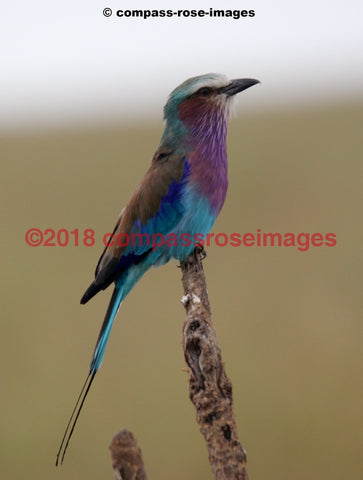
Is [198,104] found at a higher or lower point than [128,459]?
higher

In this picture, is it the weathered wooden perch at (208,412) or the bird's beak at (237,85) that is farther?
the bird's beak at (237,85)

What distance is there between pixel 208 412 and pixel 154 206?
115 centimetres

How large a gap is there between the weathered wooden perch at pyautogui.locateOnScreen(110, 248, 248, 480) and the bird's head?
1.03 meters

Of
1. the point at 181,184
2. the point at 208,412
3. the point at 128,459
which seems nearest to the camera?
the point at 128,459

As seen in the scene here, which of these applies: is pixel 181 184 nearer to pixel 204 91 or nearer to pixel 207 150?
pixel 207 150

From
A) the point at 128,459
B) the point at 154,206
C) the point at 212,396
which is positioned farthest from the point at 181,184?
the point at 128,459

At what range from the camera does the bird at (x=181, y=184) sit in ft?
9.71

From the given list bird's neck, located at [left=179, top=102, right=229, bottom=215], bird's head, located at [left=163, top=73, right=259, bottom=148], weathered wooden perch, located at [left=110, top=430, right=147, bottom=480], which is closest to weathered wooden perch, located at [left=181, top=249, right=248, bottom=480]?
weathered wooden perch, located at [left=110, top=430, right=147, bottom=480]

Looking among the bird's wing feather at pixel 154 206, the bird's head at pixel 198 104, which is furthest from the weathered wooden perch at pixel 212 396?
the bird's head at pixel 198 104

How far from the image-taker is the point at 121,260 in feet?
9.39

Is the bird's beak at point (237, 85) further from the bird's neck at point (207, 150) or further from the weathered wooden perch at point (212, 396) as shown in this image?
the weathered wooden perch at point (212, 396)

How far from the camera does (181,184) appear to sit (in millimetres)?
3000

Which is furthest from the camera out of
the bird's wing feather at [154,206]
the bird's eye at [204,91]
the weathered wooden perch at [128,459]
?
the bird's eye at [204,91]

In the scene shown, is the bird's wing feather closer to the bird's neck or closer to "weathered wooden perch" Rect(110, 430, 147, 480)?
the bird's neck
